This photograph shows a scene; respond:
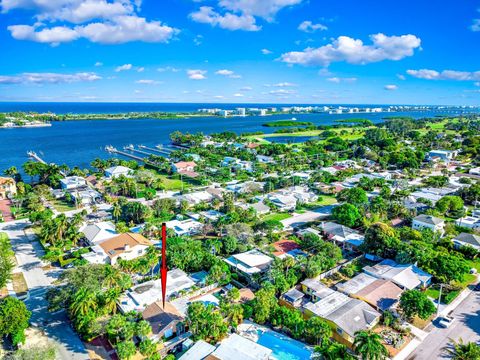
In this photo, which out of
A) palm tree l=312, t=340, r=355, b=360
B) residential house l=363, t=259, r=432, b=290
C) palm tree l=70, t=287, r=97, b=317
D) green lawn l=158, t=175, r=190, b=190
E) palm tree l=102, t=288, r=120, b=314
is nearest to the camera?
palm tree l=312, t=340, r=355, b=360

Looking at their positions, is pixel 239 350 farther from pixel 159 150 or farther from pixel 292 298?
pixel 159 150

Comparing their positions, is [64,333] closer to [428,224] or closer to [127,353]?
[127,353]

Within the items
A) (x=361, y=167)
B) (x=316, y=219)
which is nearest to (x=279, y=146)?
(x=361, y=167)

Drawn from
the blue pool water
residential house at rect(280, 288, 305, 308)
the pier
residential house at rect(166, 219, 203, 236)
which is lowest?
the blue pool water

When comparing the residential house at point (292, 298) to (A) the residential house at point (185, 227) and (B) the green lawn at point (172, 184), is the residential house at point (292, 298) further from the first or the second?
(B) the green lawn at point (172, 184)

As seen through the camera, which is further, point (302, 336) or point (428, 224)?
point (428, 224)

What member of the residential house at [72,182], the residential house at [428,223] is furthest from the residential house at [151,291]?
the residential house at [72,182]

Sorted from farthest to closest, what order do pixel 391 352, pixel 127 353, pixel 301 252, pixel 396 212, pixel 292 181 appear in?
pixel 292 181 → pixel 396 212 → pixel 301 252 → pixel 391 352 → pixel 127 353

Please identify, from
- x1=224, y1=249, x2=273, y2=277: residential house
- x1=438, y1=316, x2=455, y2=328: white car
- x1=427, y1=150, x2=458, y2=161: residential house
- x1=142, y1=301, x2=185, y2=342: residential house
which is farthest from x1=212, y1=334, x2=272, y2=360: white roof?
x1=427, y1=150, x2=458, y2=161: residential house

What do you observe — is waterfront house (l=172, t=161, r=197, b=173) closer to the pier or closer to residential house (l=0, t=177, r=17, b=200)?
residential house (l=0, t=177, r=17, b=200)
